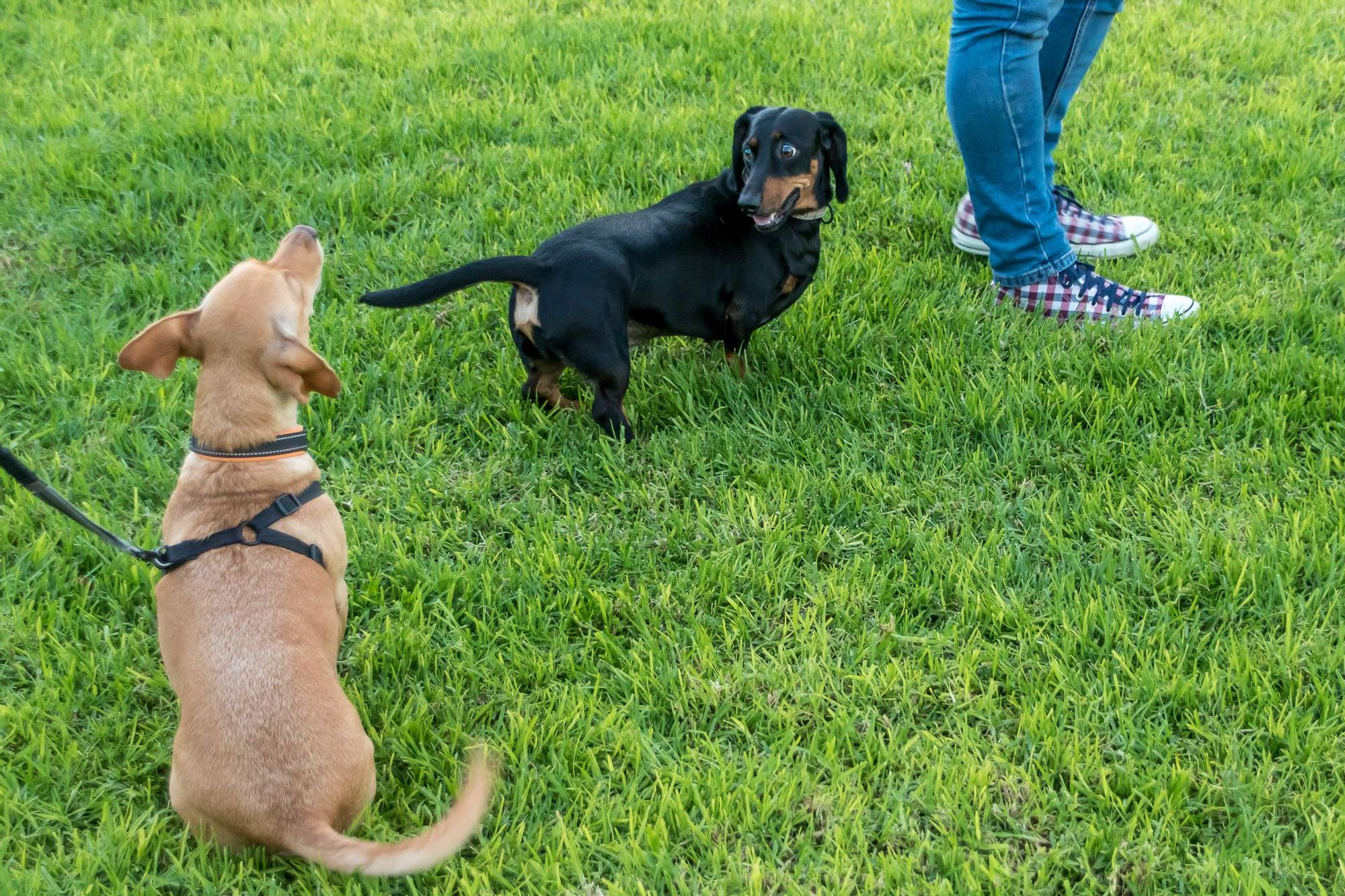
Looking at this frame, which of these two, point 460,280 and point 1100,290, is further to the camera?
point 1100,290

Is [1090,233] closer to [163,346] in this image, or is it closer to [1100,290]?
[1100,290]

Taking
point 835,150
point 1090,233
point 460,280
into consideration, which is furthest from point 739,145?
point 1090,233

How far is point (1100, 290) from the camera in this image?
3.64 meters

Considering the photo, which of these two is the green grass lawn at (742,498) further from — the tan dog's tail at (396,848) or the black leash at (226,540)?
the black leash at (226,540)

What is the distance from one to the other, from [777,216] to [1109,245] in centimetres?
153

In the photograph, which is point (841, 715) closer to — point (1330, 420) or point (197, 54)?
point (1330, 420)

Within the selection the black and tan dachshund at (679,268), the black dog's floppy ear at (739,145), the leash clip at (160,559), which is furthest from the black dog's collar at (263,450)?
the black dog's floppy ear at (739,145)

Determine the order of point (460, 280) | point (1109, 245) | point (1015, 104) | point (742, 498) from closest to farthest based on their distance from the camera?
point (460, 280) < point (742, 498) < point (1015, 104) < point (1109, 245)

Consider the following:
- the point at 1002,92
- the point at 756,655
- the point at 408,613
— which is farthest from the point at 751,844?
→ the point at 1002,92

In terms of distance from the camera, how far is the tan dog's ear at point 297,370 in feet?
7.46

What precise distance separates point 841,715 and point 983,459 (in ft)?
3.57

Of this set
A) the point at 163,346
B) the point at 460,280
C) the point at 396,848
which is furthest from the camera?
the point at 460,280

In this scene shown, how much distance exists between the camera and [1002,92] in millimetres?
3416

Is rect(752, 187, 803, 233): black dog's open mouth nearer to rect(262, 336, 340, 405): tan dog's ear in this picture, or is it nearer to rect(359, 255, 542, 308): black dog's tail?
rect(359, 255, 542, 308): black dog's tail
